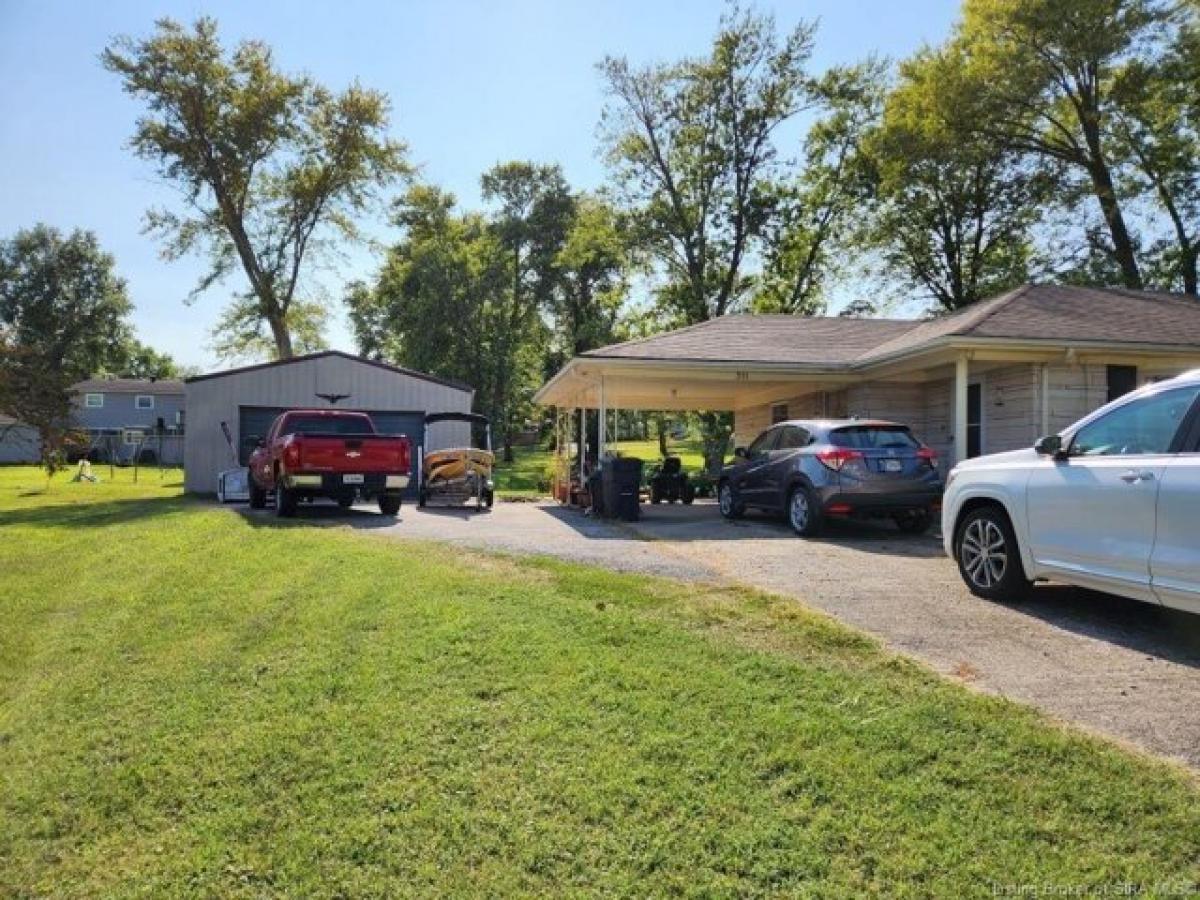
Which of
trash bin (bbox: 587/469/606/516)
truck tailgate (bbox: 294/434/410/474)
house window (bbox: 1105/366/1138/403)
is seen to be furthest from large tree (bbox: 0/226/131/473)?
house window (bbox: 1105/366/1138/403)

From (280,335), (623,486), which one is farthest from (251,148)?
(623,486)

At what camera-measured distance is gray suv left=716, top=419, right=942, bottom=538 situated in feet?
33.3

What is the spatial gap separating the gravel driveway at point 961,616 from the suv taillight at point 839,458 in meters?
0.95

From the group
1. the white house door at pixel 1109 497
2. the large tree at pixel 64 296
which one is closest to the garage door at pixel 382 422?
the white house door at pixel 1109 497

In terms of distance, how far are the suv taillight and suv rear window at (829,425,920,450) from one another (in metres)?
0.09

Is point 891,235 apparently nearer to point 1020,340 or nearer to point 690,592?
point 1020,340

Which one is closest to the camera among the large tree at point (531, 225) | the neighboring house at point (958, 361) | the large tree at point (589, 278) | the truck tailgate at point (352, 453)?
the neighboring house at point (958, 361)

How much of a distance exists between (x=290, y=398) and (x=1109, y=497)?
64.0 ft

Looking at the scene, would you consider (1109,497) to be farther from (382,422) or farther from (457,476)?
(382,422)

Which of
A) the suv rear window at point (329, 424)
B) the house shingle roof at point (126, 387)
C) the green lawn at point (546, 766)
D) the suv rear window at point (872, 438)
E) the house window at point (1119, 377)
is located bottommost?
the green lawn at point (546, 766)

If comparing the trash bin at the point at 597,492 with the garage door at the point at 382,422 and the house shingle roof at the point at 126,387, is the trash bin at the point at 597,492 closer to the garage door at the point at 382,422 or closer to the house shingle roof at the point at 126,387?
the garage door at the point at 382,422

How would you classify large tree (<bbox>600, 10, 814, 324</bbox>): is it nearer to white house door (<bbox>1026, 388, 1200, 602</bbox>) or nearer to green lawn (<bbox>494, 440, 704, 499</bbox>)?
green lawn (<bbox>494, 440, 704, 499</bbox>)

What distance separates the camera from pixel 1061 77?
23.3 metres

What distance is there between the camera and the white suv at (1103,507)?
4684mm
